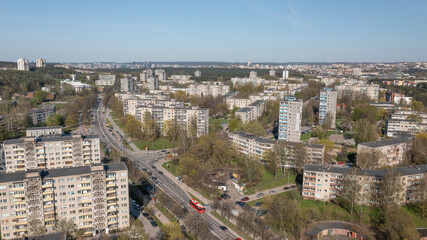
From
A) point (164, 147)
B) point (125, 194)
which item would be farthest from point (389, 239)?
point (164, 147)

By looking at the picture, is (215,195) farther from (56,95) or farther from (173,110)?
(56,95)

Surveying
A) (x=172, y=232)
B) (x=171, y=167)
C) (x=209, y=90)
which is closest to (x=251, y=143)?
(x=171, y=167)

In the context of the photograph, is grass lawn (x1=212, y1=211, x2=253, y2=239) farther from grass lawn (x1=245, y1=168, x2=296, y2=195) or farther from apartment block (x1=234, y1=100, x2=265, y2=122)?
apartment block (x1=234, y1=100, x2=265, y2=122)

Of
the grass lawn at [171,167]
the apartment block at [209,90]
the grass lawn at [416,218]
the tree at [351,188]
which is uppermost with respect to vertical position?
the apartment block at [209,90]

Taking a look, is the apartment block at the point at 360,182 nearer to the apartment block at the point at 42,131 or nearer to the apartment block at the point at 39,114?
the apartment block at the point at 42,131

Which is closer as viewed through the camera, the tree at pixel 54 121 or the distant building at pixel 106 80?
the tree at pixel 54 121

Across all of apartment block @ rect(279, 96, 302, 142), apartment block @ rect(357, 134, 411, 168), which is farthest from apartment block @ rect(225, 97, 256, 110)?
apartment block @ rect(357, 134, 411, 168)

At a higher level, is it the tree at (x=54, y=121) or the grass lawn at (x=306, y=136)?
the tree at (x=54, y=121)

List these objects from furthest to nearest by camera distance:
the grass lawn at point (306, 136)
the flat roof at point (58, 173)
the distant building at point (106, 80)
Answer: the distant building at point (106, 80), the grass lawn at point (306, 136), the flat roof at point (58, 173)

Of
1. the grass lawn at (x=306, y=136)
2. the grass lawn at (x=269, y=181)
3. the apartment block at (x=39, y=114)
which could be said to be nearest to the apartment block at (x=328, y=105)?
the grass lawn at (x=306, y=136)
